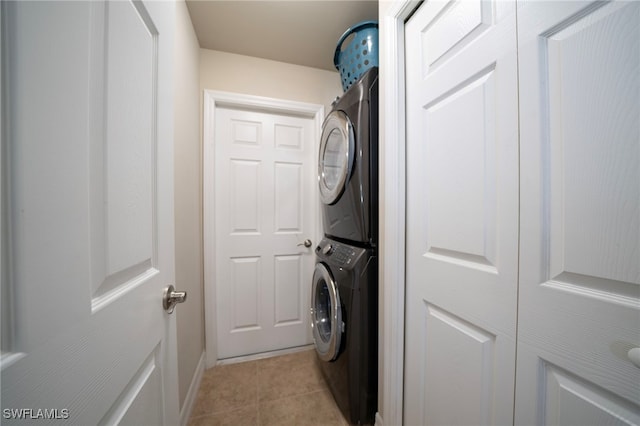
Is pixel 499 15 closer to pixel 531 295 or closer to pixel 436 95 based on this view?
pixel 436 95

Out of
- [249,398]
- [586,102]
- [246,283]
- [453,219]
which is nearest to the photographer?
[586,102]

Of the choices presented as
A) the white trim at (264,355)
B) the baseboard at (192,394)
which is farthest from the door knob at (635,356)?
the white trim at (264,355)

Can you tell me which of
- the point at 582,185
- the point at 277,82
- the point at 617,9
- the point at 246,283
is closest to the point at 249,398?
the point at 246,283

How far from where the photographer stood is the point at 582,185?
1.56 ft

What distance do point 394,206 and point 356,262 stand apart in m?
0.34

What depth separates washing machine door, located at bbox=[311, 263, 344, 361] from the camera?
1158 mm

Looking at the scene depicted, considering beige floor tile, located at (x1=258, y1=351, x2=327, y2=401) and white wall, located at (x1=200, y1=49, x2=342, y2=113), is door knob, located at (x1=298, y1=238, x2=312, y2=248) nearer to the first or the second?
beige floor tile, located at (x1=258, y1=351, x2=327, y2=401)

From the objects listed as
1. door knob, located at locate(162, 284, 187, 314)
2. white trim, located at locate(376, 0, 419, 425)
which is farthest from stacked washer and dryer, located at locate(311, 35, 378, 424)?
door knob, located at locate(162, 284, 187, 314)

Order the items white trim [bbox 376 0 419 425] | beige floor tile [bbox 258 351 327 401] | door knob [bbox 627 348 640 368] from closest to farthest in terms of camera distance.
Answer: door knob [bbox 627 348 640 368]
white trim [bbox 376 0 419 425]
beige floor tile [bbox 258 351 327 401]

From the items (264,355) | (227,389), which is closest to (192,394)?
(227,389)

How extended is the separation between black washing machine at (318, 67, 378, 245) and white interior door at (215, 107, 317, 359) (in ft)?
2.06

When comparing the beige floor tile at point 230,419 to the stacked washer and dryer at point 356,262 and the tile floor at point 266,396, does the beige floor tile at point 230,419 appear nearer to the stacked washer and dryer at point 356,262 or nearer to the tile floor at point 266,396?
the tile floor at point 266,396

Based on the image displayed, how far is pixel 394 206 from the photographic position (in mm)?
959

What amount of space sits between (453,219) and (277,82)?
1.69 m
